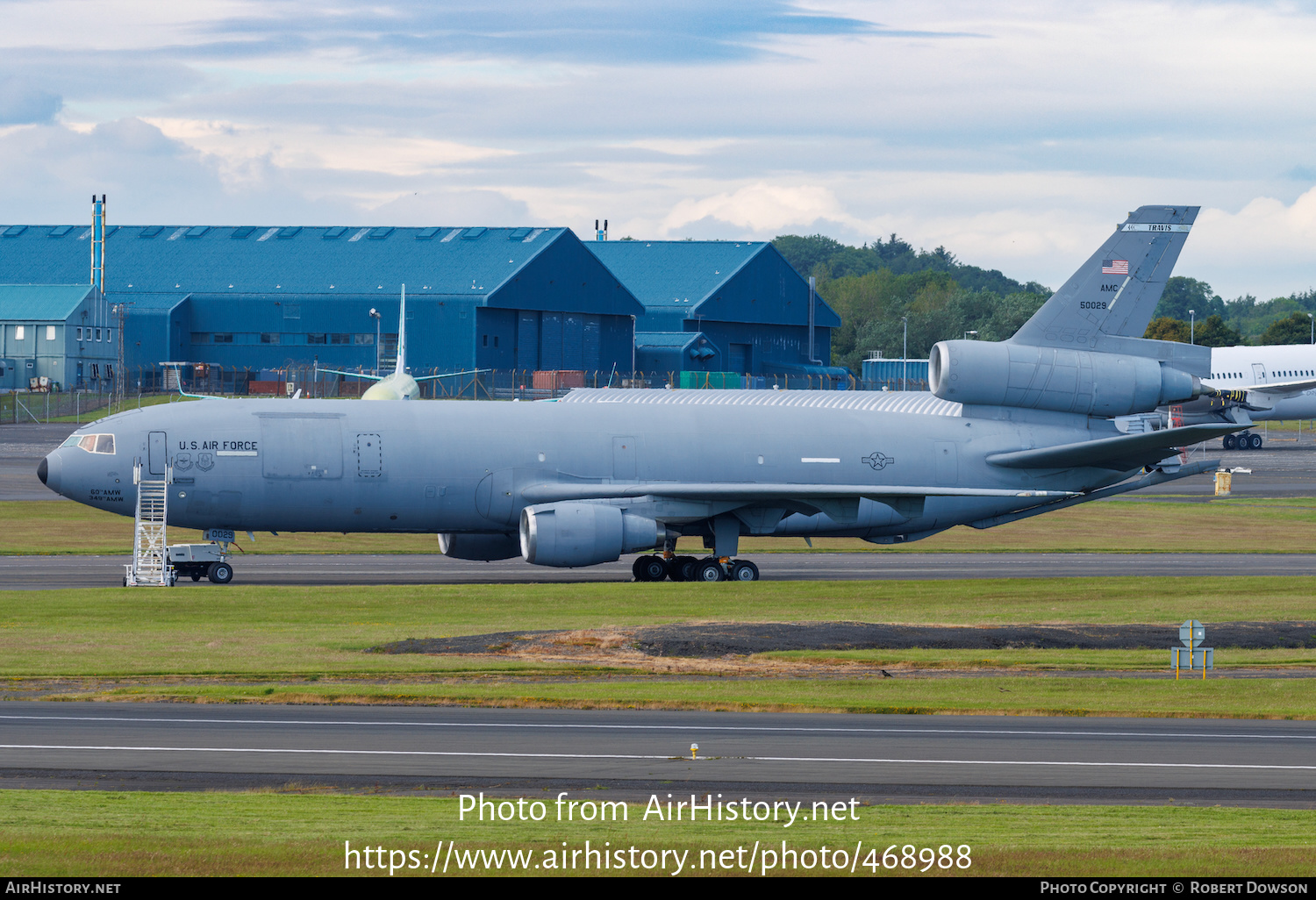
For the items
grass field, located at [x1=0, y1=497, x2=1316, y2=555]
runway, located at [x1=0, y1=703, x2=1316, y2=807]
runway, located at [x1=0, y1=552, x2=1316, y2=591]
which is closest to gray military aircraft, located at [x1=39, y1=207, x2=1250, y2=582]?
runway, located at [x1=0, y1=552, x2=1316, y2=591]

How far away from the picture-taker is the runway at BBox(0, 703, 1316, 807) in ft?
59.9

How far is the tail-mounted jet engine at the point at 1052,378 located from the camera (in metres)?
47.2

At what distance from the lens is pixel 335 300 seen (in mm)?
125375

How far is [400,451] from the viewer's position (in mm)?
43062

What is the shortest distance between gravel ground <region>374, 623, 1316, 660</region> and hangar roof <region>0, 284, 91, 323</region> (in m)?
101

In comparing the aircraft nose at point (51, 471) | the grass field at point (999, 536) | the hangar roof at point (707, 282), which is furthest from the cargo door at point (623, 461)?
the hangar roof at point (707, 282)

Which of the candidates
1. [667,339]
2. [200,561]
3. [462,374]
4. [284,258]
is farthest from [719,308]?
[200,561]

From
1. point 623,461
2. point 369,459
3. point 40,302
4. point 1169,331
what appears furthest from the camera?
point 1169,331

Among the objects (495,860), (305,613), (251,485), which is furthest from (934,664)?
(251,485)

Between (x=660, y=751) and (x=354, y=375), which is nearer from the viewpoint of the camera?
(x=660, y=751)

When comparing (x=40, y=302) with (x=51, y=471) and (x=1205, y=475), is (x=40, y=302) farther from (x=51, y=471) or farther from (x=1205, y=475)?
(x=1205, y=475)

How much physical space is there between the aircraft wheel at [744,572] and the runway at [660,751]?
20.6m

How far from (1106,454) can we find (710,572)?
1304 cm

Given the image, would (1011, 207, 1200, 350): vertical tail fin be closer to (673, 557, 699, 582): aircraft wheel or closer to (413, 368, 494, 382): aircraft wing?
(673, 557, 699, 582): aircraft wheel
